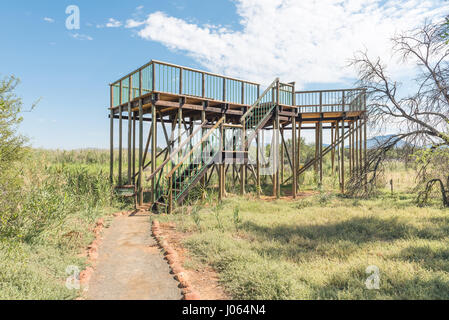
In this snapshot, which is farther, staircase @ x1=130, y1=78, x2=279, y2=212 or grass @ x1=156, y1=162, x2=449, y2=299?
staircase @ x1=130, y1=78, x2=279, y2=212

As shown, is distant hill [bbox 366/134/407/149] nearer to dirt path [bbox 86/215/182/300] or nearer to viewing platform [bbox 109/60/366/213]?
viewing platform [bbox 109/60/366/213]

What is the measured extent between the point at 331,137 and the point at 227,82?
941cm

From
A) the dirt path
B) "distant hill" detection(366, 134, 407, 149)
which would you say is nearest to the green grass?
the dirt path

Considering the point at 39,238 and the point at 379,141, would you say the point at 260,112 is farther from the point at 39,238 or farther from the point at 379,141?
the point at 39,238

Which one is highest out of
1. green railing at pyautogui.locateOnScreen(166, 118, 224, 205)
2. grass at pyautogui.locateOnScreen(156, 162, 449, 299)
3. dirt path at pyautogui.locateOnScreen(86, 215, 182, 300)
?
green railing at pyautogui.locateOnScreen(166, 118, 224, 205)

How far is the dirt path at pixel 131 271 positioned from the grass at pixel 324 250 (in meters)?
0.79

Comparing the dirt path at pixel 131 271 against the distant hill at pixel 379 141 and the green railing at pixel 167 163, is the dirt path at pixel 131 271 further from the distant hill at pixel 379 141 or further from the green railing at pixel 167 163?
the distant hill at pixel 379 141

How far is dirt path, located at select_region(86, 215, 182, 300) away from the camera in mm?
4473

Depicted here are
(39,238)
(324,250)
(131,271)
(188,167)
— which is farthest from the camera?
(188,167)

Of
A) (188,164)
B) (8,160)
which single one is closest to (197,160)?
(188,164)

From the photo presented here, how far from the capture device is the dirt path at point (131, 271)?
447 cm

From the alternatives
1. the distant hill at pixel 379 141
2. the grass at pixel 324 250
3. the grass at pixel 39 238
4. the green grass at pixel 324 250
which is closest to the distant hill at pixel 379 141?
the distant hill at pixel 379 141

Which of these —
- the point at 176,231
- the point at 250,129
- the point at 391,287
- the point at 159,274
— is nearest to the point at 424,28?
the point at 250,129

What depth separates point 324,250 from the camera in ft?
20.0
